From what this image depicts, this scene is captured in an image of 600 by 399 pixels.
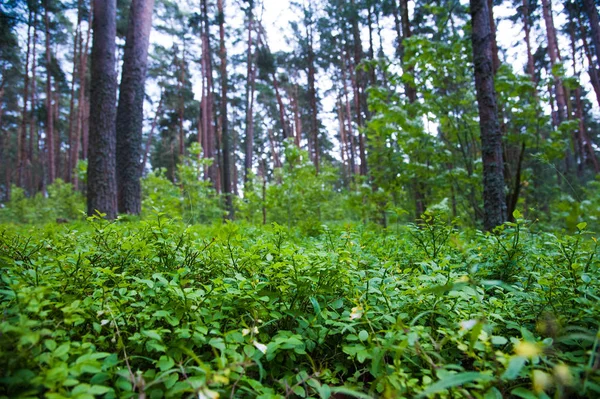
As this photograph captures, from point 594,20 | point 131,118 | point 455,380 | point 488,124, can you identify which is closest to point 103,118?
point 131,118

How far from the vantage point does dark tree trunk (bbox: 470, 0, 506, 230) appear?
4.29 m

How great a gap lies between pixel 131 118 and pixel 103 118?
80cm

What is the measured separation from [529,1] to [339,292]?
18408 mm

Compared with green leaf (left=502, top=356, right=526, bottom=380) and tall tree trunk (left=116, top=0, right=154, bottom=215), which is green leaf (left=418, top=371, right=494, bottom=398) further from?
tall tree trunk (left=116, top=0, right=154, bottom=215)

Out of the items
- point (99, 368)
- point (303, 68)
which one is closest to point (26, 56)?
point (303, 68)

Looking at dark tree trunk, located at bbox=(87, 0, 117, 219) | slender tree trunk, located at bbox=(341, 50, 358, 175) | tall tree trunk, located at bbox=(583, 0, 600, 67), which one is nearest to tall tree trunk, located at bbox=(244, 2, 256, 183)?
slender tree trunk, located at bbox=(341, 50, 358, 175)

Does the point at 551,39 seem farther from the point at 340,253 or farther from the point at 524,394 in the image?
the point at 524,394

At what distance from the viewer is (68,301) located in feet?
4.51

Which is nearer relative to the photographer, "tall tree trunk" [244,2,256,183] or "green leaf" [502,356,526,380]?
"green leaf" [502,356,526,380]

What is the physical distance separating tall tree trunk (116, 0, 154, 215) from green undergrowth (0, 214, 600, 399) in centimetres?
486

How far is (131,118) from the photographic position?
6.68 metres

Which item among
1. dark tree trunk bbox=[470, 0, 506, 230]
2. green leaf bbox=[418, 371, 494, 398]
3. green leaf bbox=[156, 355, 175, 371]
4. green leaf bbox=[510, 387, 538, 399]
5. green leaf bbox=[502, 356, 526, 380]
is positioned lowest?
green leaf bbox=[510, 387, 538, 399]

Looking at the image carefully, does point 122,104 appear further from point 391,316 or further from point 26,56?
point 26,56

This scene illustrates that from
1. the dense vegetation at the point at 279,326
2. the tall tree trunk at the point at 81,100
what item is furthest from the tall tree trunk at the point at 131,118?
the tall tree trunk at the point at 81,100
